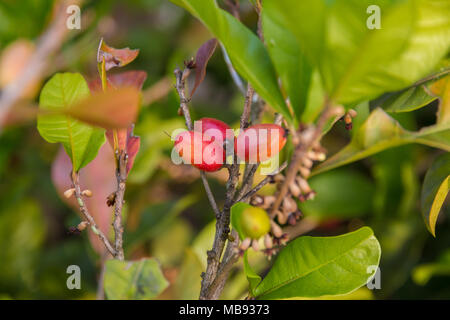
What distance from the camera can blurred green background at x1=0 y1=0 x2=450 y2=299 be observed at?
111cm

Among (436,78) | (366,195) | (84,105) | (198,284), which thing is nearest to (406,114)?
(366,195)

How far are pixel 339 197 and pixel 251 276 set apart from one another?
762mm

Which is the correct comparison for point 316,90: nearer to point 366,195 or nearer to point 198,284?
point 198,284

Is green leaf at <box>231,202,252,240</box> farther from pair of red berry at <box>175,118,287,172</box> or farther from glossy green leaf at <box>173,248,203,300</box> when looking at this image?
glossy green leaf at <box>173,248,203,300</box>

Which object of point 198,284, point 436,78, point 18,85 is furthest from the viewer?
point 18,85

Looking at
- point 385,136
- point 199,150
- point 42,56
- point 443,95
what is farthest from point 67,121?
point 42,56

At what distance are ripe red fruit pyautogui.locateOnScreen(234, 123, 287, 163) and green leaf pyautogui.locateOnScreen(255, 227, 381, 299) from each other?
13 cm

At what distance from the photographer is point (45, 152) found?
161 cm

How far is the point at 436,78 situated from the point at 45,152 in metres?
1.38

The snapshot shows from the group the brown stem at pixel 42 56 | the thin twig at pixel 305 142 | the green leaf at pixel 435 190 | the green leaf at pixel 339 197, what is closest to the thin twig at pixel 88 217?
the thin twig at pixel 305 142

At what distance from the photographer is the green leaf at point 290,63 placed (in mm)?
479

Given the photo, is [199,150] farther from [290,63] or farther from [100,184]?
[100,184]

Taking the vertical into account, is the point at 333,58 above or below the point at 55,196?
above

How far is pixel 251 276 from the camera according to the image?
56cm
